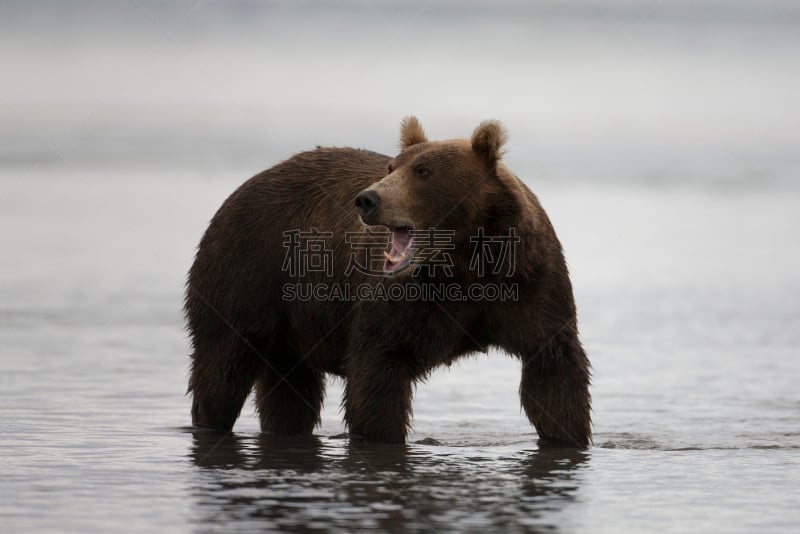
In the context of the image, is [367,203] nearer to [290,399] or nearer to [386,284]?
[386,284]

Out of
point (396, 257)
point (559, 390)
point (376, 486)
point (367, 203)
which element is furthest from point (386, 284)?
point (376, 486)

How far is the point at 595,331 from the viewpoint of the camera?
20.2 metres

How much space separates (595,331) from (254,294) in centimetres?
986

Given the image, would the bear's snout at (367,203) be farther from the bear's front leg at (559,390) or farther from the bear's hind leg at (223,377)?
the bear's hind leg at (223,377)

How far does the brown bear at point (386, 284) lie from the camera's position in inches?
382

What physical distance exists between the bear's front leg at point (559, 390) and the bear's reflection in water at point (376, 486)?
195 mm

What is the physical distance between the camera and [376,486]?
28.0 ft

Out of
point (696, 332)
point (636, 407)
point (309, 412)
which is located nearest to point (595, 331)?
point (696, 332)

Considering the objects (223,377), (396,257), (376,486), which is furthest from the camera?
(223,377)

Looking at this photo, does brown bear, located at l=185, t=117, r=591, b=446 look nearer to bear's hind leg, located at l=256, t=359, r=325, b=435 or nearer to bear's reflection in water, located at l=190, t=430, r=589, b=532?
bear's hind leg, located at l=256, t=359, r=325, b=435

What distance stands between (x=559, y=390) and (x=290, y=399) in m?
2.47

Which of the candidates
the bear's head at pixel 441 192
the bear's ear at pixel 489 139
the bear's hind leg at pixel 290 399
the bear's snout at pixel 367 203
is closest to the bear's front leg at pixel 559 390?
the bear's head at pixel 441 192

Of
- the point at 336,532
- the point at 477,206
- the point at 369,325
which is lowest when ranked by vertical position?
the point at 336,532

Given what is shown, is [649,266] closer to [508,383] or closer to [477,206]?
[508,383]
